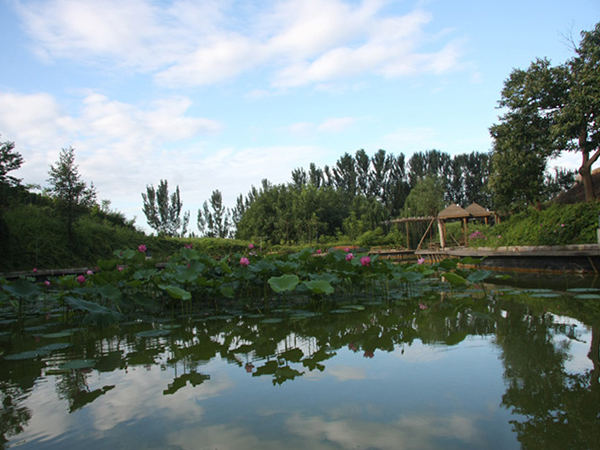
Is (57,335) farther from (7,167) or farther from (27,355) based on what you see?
(7,167)

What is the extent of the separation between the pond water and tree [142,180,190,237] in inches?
1175

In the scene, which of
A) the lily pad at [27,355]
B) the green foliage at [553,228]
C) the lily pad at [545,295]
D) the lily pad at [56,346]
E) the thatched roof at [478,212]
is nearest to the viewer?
the lily pad at [27,355]

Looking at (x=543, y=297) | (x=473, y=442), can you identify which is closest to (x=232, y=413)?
(x=473, y=442)

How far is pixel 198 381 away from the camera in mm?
1943

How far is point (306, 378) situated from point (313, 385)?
118mm

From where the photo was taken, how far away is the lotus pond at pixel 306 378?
52.5 inches

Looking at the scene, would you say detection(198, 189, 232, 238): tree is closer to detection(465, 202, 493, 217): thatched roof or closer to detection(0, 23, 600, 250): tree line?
detection(0, 23, 600, 250): tree line

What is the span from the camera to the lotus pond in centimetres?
133

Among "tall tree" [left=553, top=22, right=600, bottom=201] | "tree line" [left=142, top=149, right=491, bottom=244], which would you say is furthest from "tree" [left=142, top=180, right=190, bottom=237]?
"tall tree" [left=553, top=22, right=600, bottom=201]

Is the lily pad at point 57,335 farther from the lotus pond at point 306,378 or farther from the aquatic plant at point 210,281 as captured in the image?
the aquatic plant at point 210,281

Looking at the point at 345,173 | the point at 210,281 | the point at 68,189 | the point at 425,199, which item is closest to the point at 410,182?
the point at 345,173

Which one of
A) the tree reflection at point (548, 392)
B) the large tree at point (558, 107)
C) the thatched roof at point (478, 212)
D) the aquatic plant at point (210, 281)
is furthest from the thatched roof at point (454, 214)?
the tree reflection at point (548, 392)

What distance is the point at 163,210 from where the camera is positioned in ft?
105

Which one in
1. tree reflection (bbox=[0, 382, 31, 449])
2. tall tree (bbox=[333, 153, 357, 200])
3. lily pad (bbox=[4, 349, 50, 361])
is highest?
tall tree (bbox=[333, 153, 357, 200])
